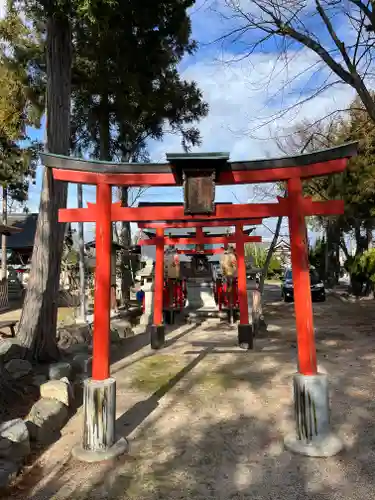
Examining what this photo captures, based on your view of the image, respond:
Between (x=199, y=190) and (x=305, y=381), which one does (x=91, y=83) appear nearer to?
(x=199, y=190)

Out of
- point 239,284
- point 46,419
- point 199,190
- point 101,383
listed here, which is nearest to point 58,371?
point 46,419

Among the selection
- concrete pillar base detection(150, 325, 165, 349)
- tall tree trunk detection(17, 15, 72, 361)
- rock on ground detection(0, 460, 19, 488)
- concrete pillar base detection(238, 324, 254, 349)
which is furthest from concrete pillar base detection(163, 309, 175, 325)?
rock on ground detection(0, 460, 19, 488)

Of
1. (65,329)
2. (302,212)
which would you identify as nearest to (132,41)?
(65,329)

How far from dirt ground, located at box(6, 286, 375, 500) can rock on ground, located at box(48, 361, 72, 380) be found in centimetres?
83

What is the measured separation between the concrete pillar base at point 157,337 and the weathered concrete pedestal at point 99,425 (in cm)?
504

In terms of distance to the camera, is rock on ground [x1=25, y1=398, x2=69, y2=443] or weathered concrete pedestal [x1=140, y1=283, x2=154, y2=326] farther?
weathered concrete pedestal [x1=140, y1=283, x2=154, y2=326]

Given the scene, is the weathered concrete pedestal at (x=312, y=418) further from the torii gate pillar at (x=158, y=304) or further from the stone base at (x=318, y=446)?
the torii gate pillar at (x=158, y=304)

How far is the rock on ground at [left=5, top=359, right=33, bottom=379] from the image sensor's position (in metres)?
6.15

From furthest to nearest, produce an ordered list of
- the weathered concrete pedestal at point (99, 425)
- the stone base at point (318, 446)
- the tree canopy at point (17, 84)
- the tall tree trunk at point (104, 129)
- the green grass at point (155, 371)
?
the tall tree trunk at point (104, 129) < the tree canopy at point (17, 84) < the green grass at point (155, 371) < the weathered concrete pedestal at point (99, 425) < the stone base at point (318, 446)

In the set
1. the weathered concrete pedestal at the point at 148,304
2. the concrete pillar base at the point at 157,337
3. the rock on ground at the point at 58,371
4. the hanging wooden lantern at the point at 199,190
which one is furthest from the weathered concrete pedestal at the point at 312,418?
the weathered concrete pedestal at the point at 148,304

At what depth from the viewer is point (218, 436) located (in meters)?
4.70

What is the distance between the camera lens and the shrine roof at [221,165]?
14.4 ft

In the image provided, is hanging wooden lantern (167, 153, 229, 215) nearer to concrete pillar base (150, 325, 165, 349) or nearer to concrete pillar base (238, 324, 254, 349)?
concrete pillar base (238, 324, 254, 349)

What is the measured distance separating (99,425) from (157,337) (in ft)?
17.2
